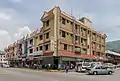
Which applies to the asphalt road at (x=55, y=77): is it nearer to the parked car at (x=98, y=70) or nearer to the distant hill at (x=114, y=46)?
the parked car at (x=98, y=70)

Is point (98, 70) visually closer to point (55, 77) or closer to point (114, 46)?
point (55, 77)

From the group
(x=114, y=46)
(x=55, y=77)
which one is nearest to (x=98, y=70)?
(x=55, y=77)

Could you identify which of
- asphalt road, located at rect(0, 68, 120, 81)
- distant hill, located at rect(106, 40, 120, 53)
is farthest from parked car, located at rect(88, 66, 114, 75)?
distant hill, located at rect(106, 40, 120, 53)

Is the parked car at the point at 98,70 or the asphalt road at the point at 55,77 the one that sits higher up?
the parked car at the point at 98,70

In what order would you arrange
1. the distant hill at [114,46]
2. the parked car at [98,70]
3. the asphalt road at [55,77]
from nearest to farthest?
the asphalt road at [55,77] < the parked car at [98,70] < the distant hill at [114,46]

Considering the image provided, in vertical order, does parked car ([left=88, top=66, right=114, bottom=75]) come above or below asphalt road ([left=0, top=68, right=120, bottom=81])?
above

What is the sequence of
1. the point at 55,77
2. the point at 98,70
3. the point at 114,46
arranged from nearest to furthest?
the point at 55,77 → the point at 98,70 → the point at 114,46

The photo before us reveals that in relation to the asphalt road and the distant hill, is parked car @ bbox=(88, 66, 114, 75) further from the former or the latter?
the distant hill

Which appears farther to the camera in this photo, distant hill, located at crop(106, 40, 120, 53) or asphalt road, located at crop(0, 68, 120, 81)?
distant hill, located at crop(106, 40, 120, 53)

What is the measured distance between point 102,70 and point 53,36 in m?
15.9

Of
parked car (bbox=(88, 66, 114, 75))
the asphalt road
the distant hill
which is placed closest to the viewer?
the asphalt road

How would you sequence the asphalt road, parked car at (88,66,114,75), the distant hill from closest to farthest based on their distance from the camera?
the asphalt road < parked car at (88,66,114,75) < the distant hill

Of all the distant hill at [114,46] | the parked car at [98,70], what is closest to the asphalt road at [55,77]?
the parked car at [98,70]

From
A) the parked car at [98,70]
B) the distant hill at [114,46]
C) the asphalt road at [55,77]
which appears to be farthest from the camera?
the distant hill at [114,46]
